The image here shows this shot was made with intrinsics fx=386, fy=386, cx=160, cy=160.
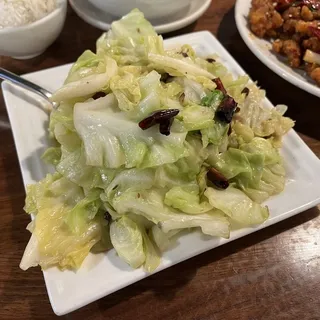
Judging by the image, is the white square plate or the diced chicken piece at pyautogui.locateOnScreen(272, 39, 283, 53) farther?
the diced chicken piece at pyautogui.locateOnScreen(272, 39, 283, 53)

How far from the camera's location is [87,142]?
116 cm

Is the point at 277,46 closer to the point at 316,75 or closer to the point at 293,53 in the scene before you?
the point at 293,53

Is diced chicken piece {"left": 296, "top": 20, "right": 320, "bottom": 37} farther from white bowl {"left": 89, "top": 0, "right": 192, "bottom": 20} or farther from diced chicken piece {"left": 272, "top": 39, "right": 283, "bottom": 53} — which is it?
white bowl {"left": 89, "top": 0, "right": 192, "bottom": 20}

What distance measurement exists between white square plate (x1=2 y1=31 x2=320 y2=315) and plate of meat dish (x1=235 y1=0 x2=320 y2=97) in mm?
236

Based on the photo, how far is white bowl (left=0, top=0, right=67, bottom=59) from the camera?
1.80 meters

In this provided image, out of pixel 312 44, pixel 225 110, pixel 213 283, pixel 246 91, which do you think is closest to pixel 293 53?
pixel 312 44

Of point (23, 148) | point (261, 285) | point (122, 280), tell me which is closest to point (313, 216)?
point (261, 285)

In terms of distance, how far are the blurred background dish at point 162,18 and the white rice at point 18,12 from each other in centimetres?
34

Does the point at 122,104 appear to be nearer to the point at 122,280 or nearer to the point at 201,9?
the point at 122,280

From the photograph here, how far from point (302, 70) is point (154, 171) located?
1.09 metres

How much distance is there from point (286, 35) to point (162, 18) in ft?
2.25

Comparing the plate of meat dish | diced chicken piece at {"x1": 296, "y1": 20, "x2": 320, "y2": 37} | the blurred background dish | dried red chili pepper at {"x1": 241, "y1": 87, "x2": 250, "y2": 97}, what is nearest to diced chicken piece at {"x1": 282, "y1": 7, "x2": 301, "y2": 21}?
the plate of meat dish

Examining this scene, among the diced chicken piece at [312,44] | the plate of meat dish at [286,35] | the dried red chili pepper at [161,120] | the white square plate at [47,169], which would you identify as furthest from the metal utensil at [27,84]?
the diced chicken piece at [312,44]

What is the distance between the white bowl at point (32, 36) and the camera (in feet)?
5.90
